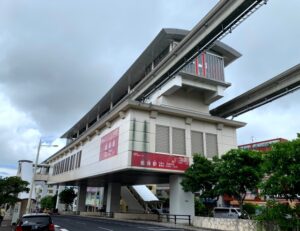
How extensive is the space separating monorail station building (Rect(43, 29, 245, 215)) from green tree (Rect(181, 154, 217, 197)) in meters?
2.85

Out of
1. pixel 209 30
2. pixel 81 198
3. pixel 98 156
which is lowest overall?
pixel 81 198

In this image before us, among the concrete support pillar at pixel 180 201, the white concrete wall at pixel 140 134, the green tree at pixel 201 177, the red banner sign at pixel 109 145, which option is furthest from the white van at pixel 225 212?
the red banner sign at pixel 109 145

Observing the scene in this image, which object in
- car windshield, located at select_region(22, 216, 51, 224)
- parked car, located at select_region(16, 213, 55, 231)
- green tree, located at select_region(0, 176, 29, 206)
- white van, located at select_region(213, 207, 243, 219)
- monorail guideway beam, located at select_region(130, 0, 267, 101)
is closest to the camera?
parked car, located at select_region(16, 213, 55, 231)

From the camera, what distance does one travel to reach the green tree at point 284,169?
11.3 m

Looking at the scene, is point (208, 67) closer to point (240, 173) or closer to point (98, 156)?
point (240, 173)

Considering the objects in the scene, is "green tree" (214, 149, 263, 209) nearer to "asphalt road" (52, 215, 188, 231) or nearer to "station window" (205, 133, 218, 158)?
"asphalt road" (52, 215, 188, 231)

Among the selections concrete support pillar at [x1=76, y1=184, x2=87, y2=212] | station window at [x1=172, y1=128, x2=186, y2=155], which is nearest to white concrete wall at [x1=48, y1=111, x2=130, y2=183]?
concrete support pillar at [x1=76, y1=184, x2=87, y2=212]

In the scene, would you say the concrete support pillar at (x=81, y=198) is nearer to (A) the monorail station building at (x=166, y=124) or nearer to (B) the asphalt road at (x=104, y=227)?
(A) the monorail station building at (x=166, y=124)

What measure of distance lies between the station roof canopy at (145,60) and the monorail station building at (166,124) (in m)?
0.12

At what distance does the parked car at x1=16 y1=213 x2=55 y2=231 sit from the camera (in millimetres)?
12906

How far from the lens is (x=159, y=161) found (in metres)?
30.8

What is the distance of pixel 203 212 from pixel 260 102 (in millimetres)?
18588

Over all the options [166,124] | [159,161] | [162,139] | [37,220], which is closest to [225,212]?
[159,161]

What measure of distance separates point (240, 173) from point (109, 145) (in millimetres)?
17898
